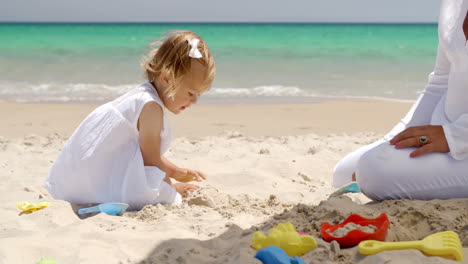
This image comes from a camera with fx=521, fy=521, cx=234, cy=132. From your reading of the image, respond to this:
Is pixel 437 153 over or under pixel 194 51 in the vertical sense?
under

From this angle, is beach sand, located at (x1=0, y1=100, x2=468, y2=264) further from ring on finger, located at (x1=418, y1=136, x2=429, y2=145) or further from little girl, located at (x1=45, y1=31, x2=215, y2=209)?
ring on finger, located at (x1=418, y1=136, x2=429, y2=145)

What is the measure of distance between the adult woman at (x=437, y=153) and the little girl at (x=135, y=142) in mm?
943

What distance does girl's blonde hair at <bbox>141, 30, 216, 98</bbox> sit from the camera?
2.59 metres

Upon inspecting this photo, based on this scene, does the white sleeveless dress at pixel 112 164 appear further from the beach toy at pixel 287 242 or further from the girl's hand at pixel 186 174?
the beach toy at pixel 287 242

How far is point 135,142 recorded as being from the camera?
102 inches

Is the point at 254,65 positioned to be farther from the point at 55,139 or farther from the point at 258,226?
the point at 258,226

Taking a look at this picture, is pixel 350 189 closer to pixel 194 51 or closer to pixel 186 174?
pixel 186 174

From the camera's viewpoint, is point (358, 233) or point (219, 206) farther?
point (219, 206)

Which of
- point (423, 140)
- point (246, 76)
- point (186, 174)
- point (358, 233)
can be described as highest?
point (423, 140)

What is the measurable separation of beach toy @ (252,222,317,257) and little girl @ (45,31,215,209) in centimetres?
85

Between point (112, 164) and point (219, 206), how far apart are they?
58 cm

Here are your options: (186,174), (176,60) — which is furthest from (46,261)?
(176,60)

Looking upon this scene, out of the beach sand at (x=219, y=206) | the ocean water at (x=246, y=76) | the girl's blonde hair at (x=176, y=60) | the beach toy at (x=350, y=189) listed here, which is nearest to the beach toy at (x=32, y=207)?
the beach sand at (x=219, y=206)

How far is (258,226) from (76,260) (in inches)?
27.9
